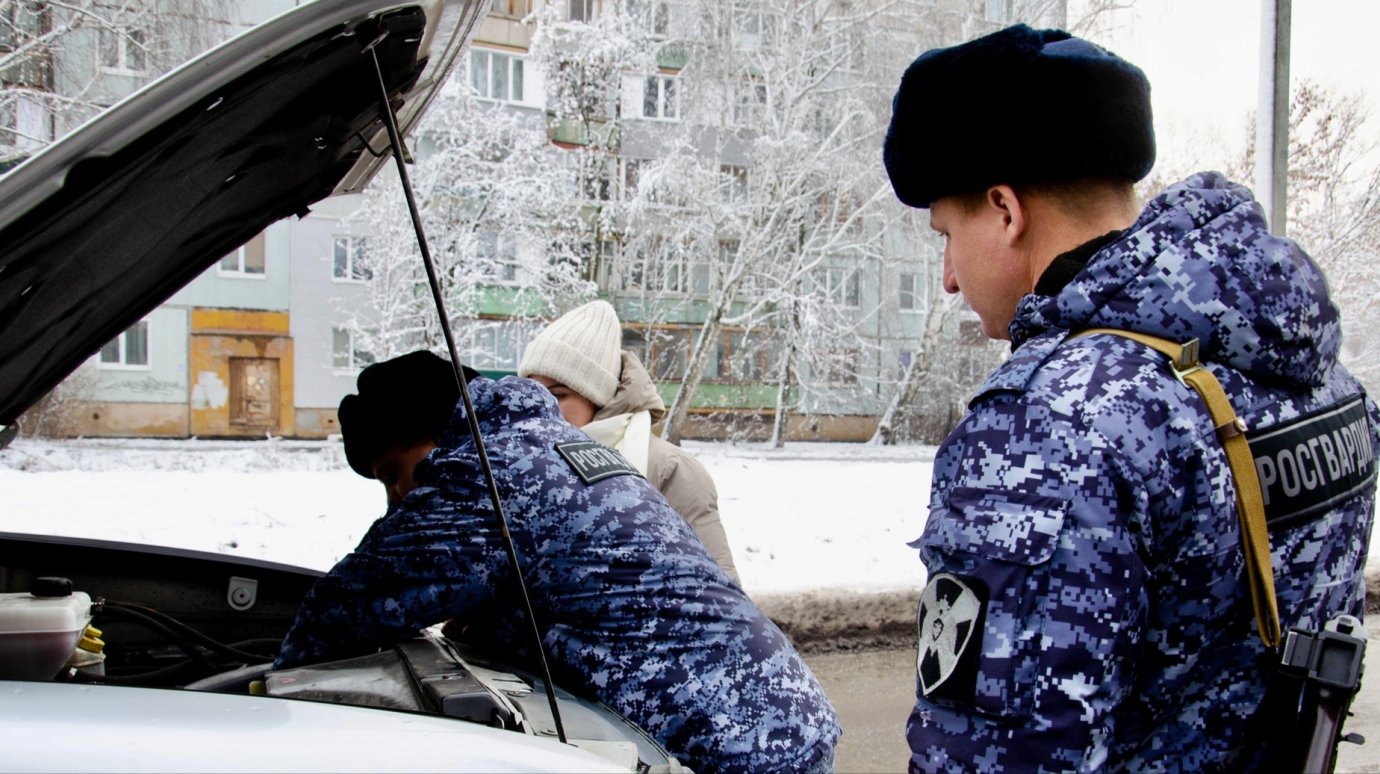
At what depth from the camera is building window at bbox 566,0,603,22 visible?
86.5 ft

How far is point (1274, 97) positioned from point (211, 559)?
18.6ft

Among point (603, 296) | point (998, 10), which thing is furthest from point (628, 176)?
point (998, 10)

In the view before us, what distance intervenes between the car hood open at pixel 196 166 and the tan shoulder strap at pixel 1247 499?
111 centimetres

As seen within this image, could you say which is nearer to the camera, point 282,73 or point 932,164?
point 932,164

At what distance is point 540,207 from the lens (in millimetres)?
23828

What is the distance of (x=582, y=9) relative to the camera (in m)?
28.7

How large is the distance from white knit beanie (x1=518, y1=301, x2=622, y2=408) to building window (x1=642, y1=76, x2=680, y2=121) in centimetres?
2072

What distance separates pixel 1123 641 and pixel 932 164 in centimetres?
62

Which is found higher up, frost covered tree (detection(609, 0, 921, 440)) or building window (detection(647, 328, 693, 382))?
frost covered tree (detection(609, 0, 921, 440))

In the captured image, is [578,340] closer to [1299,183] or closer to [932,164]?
[932,164]

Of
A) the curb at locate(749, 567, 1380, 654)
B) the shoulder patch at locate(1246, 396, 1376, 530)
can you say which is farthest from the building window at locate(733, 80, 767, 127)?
the shoulder patch at locate(1246, 396, 1376, 530)

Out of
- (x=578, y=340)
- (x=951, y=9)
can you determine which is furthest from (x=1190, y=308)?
(x=951, y=9)

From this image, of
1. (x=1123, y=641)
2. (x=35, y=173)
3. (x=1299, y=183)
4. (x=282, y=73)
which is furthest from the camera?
(x=1299, y=183)

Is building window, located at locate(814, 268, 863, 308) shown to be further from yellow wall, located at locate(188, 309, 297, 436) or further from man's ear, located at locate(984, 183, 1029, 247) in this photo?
man's ear, located at locate(984, 183, 1029, 247)
